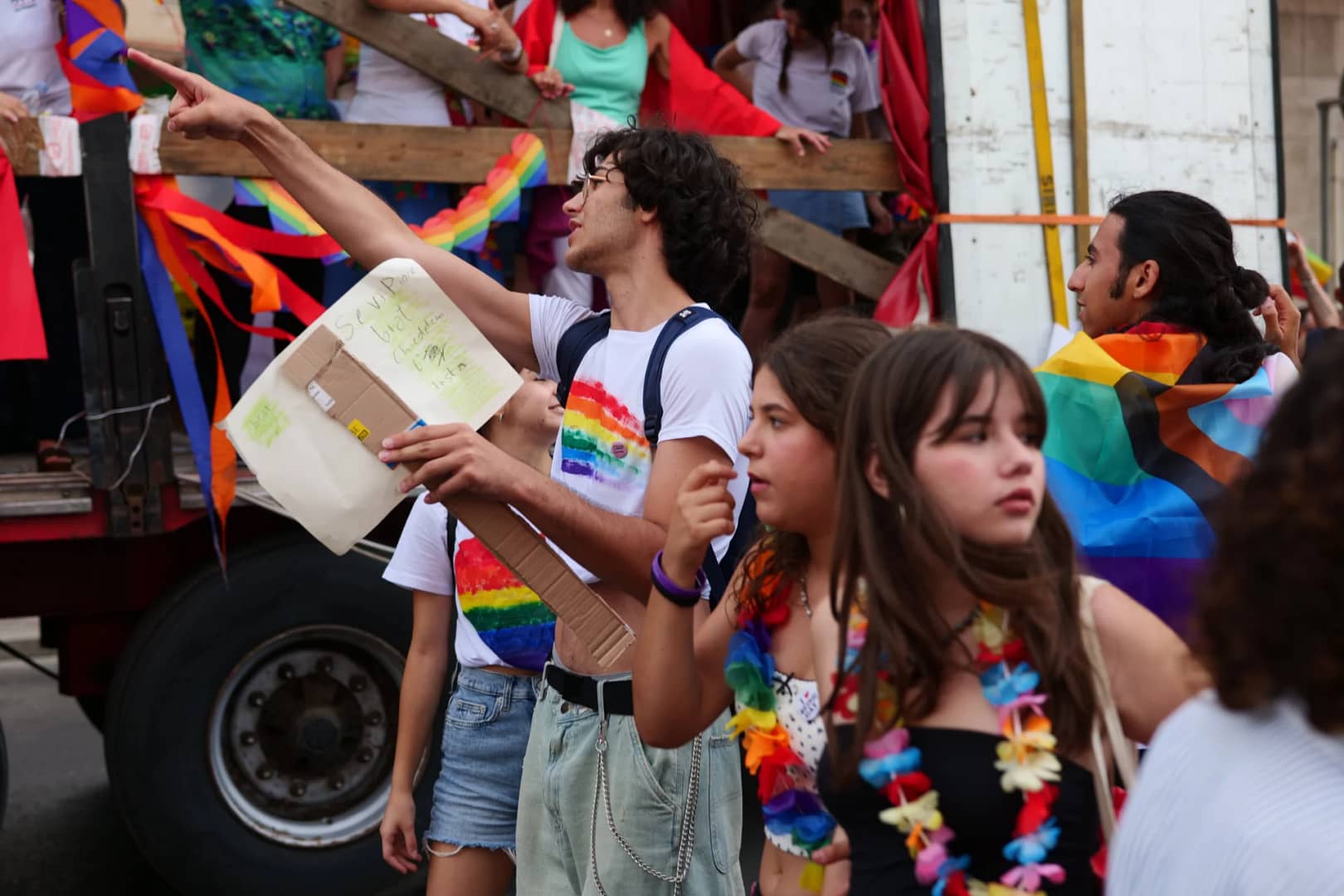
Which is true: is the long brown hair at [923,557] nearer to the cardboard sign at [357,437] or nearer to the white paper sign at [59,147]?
the cardboard sign at [357,437]

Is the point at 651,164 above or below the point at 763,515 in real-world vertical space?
above

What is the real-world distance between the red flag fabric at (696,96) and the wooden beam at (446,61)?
0.31m

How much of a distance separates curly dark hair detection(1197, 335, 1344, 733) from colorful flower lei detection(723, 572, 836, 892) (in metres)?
0.89

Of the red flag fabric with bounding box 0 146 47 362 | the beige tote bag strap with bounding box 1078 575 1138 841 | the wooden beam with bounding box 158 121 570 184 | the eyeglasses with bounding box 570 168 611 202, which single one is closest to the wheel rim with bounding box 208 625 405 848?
the red flag fabric with bounding box 0 146 47 362

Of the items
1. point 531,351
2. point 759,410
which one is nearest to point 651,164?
point 531,351

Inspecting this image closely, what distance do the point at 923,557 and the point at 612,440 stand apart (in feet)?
3.10

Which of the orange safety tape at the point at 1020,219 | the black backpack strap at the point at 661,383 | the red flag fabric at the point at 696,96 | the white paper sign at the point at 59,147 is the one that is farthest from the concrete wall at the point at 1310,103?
the black backpack strap at the point at 661,383

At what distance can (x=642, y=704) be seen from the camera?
6.92 ft

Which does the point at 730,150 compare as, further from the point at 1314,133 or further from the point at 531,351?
the point at 1314,133

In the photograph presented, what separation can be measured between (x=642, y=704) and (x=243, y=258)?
8.78ft

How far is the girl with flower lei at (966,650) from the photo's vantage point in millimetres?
1626

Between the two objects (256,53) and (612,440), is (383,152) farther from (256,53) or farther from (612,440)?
(612,440)

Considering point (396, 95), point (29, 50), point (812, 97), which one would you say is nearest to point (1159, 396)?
point (396, 95)

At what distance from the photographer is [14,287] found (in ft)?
13.7
